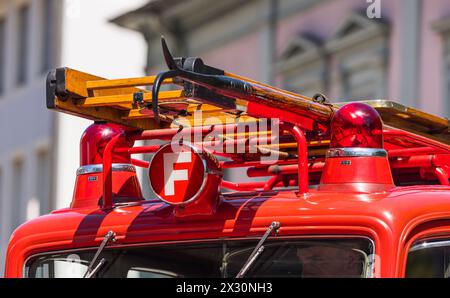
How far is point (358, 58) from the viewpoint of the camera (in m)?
18.8

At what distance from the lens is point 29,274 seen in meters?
5.17

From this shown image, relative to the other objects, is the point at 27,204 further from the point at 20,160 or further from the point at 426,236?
the point at 426,236

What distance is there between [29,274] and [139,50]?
72.8 ft

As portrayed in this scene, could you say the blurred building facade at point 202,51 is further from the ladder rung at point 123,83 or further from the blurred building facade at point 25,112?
the ladder rung at point 123,83

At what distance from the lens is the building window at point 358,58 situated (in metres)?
18.1

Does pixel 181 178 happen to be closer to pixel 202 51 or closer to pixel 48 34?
pixel 202 51

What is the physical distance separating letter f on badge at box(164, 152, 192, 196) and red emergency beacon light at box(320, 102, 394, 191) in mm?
485

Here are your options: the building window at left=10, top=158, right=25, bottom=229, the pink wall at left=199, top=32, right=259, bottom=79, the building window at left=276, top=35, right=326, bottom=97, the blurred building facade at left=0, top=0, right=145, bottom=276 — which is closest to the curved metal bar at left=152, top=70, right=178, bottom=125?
the building window at left=276, top=35, right=326, bottom=97

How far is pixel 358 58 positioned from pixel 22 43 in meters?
11.4

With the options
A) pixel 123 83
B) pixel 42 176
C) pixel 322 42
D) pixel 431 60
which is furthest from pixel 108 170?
pixel 42 176

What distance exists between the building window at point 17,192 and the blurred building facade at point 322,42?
17.1 ft

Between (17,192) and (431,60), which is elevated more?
(431,60)

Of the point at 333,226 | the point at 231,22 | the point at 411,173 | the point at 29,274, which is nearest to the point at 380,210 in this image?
the point at 333,226
